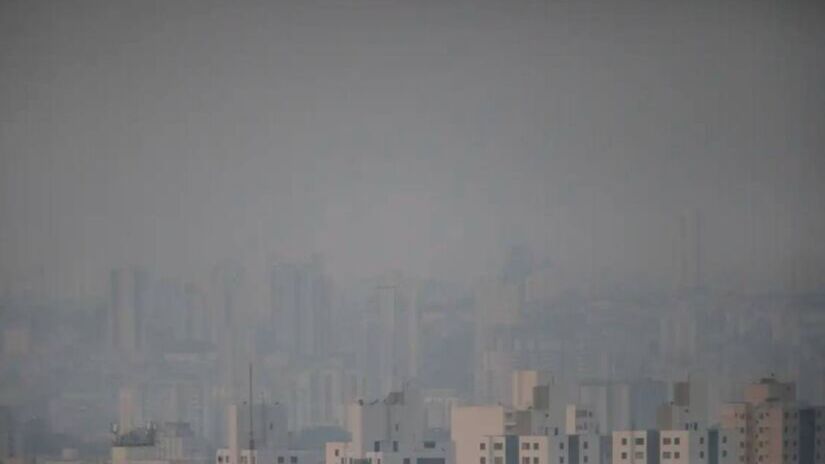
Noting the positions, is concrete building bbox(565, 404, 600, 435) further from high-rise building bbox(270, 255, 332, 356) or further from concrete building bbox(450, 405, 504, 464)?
high-rise building bbox(270, 255, 332, 356)

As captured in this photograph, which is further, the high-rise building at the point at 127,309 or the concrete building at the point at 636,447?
the concrete building at the point at 636,447

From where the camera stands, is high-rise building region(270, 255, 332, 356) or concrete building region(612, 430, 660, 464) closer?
high-rise building region(270, 255, 332, 356)

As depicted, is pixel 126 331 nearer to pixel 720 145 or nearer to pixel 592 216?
pixel 592 216

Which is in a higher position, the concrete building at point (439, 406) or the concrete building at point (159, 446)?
the concrete building at point (439, 406)

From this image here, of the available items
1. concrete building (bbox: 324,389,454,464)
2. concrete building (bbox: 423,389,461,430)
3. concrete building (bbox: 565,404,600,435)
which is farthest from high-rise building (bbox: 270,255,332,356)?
concrete building (bbox: 565,404,600,435)

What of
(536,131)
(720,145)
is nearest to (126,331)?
(536,131)

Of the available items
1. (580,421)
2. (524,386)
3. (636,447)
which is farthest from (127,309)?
(636,447)

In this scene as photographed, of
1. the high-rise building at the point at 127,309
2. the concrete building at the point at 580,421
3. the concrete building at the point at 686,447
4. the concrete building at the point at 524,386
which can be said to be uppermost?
the high-rise building at the point at 127,309

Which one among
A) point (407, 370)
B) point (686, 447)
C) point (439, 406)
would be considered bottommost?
point (686, 447)

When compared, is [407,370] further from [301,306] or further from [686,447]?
[686,447]

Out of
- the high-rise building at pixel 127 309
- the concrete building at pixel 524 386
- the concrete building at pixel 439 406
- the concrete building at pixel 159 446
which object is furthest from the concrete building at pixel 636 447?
the high-rise building at pixel 127 309

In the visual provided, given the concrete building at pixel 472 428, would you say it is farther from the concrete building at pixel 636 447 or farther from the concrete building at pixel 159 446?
the concrete building at pixel 159 446

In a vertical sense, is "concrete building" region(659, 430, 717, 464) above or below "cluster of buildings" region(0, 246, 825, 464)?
below
